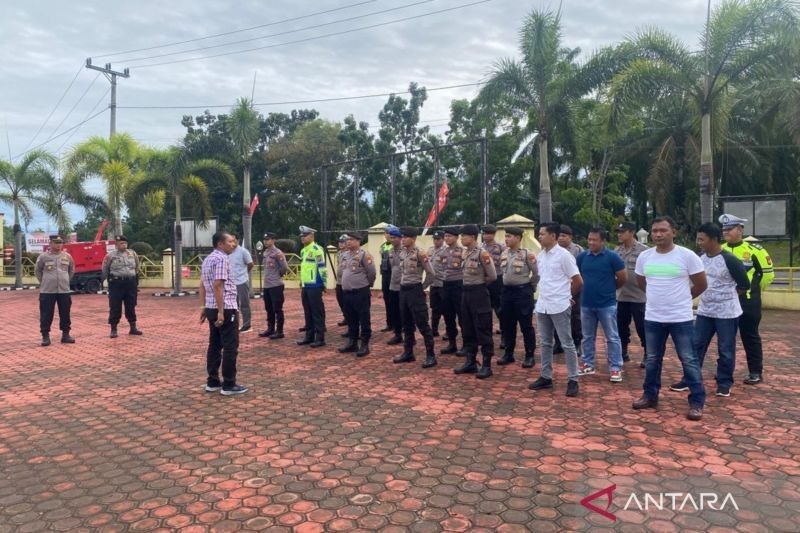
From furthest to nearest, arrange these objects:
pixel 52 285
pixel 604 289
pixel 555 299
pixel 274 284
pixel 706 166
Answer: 1. pixel 706 166
2. pixel 274 284
3. pixel 52 285
4. pixel 604 289
5. pixel 555 299

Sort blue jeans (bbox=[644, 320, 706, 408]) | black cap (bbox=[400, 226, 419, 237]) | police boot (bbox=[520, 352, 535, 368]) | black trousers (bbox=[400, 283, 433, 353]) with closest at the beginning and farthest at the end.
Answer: blue jeans (bbox=[644, 320, 706, 408]) → police boot (bbox=[520, 352, 535, 368]) → black trousers (bbox=[400, 283, 433, 353]) → black cap (bbox=[400, 226, 419, 237])

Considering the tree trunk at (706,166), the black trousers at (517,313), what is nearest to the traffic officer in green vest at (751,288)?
the black trousers at (517,313)

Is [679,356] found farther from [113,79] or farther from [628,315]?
[113,79]

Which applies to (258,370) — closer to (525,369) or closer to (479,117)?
(525,369)

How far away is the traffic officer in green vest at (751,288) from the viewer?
540cm

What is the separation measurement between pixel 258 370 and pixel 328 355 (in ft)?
3.50

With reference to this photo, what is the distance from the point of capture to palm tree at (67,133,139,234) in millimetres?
20500

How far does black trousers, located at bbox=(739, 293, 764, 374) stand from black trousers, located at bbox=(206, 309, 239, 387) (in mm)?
4825

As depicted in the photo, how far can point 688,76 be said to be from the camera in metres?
11.6

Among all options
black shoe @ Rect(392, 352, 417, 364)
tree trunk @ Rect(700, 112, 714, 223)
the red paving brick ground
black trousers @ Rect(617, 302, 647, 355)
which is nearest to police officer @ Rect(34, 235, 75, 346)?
the red paving brick ground

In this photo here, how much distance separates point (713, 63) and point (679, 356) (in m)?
9.05

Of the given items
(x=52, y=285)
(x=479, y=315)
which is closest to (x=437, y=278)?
(x=479, y=315)

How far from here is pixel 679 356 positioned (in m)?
4.64

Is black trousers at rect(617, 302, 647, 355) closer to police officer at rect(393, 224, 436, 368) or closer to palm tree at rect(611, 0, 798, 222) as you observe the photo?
police officer at rect(393, 224, 436, 368)
